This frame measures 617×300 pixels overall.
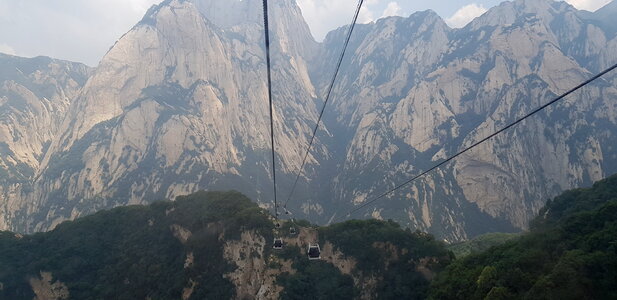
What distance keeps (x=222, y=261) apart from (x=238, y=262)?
10.2 ft

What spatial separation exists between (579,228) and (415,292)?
25.1 metres

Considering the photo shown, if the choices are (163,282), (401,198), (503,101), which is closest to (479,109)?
(503,101)

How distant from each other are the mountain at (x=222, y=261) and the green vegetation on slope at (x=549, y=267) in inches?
389

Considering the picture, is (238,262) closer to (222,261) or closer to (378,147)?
(222,261)

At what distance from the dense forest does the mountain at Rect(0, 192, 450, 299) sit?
194 millimetres

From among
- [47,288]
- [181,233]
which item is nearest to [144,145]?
[181,233]

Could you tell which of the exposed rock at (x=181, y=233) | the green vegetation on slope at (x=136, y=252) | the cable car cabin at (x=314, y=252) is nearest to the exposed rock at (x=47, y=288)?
the green vegetation on slope at (x=136, y=252)

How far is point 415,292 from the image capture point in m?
62.6

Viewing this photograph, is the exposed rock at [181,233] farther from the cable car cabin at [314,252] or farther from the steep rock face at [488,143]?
the steep rock face at [488,143]

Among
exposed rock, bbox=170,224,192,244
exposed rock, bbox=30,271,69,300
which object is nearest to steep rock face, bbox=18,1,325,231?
exposed rock, bbox=170,224,192,244

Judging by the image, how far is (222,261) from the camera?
243ft

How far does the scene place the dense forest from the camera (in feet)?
181

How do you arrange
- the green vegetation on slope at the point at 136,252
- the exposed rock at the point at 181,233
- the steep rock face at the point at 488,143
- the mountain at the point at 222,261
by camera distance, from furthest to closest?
1. the steep rock face at the point at 488,143
2. the exposed rock at the point at 181,233
3. the green vegetation on slope at the point at 136,252
4. the mountain at the point at 222,261

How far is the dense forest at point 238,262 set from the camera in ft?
181
